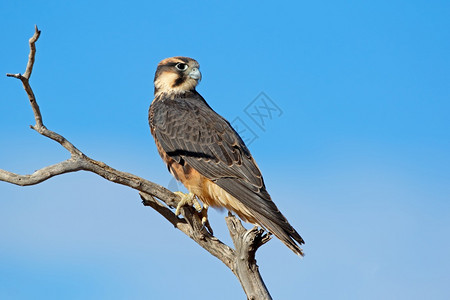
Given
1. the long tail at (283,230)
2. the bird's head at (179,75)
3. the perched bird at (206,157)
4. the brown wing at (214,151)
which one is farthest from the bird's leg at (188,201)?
the bird's head at (179,75)

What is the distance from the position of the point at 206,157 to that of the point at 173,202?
1.77 ft

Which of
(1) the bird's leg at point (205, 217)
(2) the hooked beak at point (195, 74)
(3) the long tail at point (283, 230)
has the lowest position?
(3) the long tail at point (283, 230)

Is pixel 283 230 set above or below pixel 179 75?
below

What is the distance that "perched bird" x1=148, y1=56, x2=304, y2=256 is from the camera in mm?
4781

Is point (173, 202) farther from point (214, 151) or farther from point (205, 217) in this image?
point (214, 151)

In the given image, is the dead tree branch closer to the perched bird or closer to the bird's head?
the perched bird

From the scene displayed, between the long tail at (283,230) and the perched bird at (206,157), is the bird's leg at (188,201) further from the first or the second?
the long tail at (283,230)

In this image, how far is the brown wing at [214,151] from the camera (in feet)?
15.6

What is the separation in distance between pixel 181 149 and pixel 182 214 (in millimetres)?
667

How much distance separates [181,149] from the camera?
5332 mm

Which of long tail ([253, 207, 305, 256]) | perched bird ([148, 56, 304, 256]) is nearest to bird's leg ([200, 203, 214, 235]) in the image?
perched bird ([148, 56, 304, 256])

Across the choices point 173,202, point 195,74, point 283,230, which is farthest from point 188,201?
point 195,74

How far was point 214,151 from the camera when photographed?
5242mm

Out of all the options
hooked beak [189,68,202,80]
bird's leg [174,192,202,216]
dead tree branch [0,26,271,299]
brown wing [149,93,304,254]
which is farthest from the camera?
hooked beak [189,68,202,80]
